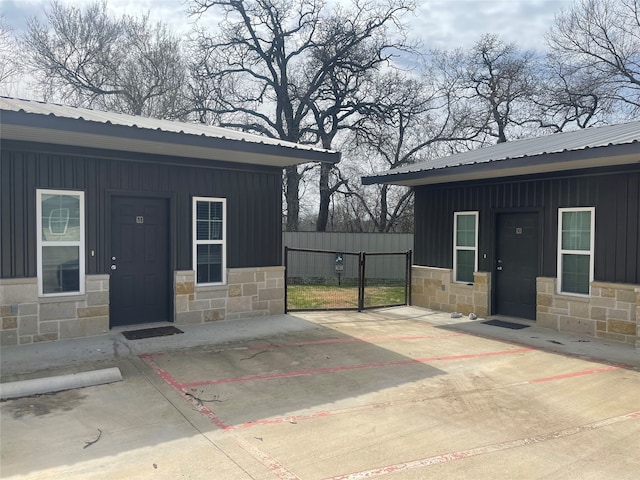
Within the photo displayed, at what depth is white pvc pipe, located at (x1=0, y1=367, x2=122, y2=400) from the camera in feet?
14.9

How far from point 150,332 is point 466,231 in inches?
260

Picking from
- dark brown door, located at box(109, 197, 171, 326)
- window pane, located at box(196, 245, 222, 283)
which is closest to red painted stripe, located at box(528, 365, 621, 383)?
window pane, located at box(196, 245, 222, 283)

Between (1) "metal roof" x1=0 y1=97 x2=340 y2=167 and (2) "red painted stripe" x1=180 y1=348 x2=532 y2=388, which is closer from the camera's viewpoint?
(2) "red painted stripe" x1=180 y1=348 x2=532 y2=388

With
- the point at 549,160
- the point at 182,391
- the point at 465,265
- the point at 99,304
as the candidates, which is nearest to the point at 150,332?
the point at 99,304

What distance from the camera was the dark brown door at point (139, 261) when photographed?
24.2ft

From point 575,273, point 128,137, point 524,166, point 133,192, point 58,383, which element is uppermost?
point 128,137

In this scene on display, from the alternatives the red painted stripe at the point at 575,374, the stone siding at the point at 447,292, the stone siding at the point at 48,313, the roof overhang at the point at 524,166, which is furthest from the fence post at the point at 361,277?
the stone siding at the point at 48,313

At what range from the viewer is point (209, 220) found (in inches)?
321

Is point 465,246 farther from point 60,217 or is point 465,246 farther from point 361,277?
point 60,217

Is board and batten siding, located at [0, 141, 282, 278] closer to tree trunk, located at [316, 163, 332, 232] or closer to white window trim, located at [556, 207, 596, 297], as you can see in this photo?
white window trim, located at [556, 207, 596, 297]

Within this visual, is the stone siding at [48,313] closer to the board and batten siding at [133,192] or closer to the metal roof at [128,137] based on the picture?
the board and batten siding at [133,192]

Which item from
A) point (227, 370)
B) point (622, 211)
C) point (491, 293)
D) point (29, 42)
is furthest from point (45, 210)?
point (29, 42)

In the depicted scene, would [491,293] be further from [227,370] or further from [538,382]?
[227,370]

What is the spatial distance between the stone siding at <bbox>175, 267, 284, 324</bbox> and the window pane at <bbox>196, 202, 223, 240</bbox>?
26.5 inches
